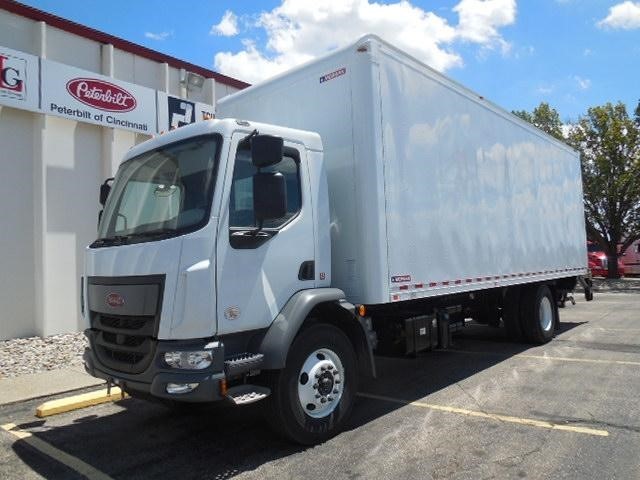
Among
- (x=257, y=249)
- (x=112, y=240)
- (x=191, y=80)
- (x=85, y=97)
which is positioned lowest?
(x=257, y=249)

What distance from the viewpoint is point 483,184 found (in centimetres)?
710

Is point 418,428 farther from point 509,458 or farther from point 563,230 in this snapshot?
point 563,230

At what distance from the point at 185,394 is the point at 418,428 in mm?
2251

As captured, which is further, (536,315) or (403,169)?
(536,315)

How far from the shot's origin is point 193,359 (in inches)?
151

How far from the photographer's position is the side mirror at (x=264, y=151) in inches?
161

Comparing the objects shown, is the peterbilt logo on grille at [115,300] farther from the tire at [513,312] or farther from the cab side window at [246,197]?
the tire at [513,312]

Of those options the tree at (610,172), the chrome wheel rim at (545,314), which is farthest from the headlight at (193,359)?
the tree at (610,172)

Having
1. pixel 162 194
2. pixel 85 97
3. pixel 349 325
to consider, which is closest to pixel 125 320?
pixel 162 194

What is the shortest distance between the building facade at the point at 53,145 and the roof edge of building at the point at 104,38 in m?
0.02

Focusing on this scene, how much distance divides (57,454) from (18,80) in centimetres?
700

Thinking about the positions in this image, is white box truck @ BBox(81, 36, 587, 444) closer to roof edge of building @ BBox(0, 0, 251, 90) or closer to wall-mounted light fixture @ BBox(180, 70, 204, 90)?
roof edge of building @ BBox(0, 0, 251, 90)

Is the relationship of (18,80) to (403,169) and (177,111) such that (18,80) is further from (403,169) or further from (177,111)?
(403,169)

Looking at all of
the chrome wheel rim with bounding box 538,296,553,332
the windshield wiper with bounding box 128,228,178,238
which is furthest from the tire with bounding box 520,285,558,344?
the windshield wiper with bounding box 128,228,178,238
